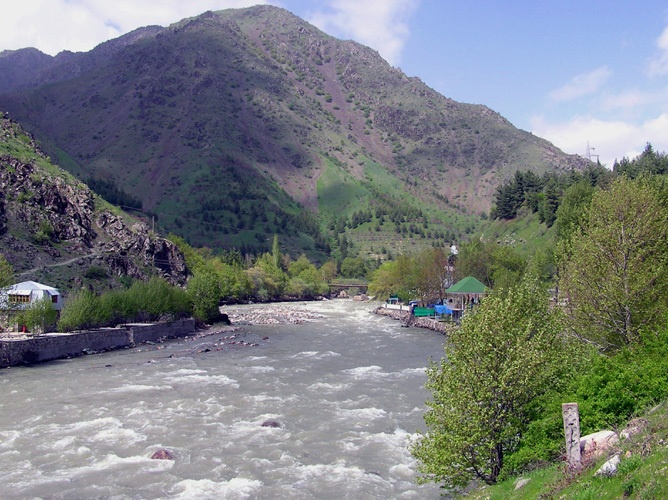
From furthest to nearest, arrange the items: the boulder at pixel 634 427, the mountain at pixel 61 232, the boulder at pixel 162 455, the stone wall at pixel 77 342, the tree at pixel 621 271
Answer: the mountain at pixel 61 232 → the stone wall at pixel 77 342 → the tree at pixel 621 271 → the boulder at pixel 162 455 → the boulder at pixel 634 427

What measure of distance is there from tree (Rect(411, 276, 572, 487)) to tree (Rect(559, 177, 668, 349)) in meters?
9.00

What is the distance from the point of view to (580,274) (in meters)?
32.3

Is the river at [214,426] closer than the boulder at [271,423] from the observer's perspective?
Yes

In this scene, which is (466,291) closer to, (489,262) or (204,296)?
(489,262)

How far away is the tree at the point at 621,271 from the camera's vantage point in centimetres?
3006

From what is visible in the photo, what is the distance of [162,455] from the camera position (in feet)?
95.1

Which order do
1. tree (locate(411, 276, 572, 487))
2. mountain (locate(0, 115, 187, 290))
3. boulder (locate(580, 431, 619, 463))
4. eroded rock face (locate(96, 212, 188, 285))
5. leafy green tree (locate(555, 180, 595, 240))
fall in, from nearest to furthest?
boulder (locate(580, 431, 619, 463))
tree (locate(411, 276, 572, 487))
leafy green tree (locate(555, 180, 595, 240))
mountain (locate(0, 115, 187, 290))
eroded rock face (locate(96, 212, 188, 285))

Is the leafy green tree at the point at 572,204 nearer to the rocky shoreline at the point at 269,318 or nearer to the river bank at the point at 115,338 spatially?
the river bank at the point at 115,338

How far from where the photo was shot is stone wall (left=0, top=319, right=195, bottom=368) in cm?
5525

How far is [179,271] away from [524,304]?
95449mm

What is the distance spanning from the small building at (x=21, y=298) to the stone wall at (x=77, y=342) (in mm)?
5841

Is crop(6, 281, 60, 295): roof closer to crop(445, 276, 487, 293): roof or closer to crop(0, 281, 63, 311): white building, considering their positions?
crop(0, 281, 63, 311): white building

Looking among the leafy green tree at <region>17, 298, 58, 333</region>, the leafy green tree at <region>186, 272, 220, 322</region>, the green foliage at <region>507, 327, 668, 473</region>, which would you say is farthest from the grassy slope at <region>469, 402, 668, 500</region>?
the leafy green tree at <region>186, 272, 220, 322</region>

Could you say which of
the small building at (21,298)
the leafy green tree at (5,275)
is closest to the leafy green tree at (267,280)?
the small building at (21,298)
